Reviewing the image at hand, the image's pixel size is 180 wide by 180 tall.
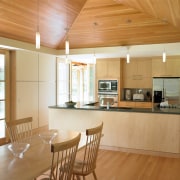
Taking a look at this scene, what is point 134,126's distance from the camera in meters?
4.92

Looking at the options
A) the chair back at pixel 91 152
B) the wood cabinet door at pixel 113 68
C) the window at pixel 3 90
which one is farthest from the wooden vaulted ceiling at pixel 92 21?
the wood cabinet door at pixel 113 68

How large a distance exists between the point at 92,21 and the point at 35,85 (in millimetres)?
2812

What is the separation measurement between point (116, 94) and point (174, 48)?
314 cm

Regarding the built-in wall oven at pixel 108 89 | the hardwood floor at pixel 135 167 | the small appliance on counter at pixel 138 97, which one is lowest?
the hardwood floor at pixel 135 167

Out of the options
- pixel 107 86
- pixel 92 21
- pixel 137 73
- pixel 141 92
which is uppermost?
pixel 92 21

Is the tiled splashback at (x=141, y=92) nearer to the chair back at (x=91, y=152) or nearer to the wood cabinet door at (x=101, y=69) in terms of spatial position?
the wood cabinet door at (x=101, y=69)

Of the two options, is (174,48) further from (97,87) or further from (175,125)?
(97,87)

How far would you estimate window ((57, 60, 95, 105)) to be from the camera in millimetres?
8330

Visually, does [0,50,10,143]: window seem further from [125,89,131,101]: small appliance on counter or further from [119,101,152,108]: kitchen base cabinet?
[125,89,131,101]: small appliance on counter

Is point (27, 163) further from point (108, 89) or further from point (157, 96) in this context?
point (108, 89)

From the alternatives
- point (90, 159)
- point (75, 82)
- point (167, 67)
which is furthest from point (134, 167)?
point (75, 82)

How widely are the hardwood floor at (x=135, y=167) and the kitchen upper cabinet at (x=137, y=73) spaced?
3.75m

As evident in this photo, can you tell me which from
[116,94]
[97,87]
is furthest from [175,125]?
[97,87]

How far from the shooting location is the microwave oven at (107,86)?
26.8 feet
